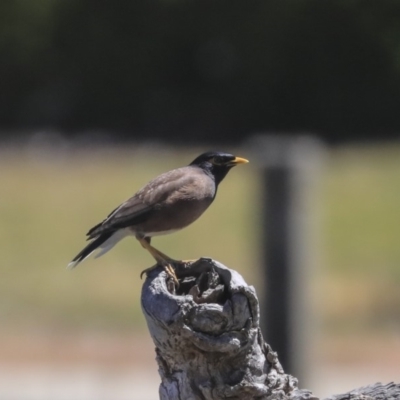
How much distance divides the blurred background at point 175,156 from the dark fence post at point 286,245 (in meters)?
0.06

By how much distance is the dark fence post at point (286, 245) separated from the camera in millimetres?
5258

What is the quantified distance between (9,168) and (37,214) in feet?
14.0

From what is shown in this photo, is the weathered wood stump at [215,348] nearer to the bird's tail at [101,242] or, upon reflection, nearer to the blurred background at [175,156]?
the bird's tail at [101,242]

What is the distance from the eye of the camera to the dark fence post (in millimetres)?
5258

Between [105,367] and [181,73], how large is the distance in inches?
734

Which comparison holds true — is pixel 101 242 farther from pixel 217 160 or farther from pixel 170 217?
pixel 217 160

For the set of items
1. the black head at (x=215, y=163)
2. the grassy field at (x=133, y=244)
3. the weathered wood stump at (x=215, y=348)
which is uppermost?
the grassy field at (x=133, y=244)

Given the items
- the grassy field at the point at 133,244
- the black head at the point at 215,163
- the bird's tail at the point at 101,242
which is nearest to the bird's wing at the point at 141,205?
the bird's tail at the point at 101,242

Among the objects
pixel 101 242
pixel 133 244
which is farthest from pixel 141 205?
pixel 133 244

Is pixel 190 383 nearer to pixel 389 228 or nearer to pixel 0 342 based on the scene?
pixel 0 342

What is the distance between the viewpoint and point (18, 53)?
2705cm

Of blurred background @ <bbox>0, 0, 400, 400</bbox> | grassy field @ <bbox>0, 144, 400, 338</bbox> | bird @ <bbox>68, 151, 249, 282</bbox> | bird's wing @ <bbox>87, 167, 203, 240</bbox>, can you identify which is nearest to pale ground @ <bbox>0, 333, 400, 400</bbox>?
blurred background @ <bbox>0, 0, 400, 400</bbox>

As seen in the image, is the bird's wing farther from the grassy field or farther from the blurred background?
the grassy field

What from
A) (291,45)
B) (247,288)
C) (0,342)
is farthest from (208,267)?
(291,45)
